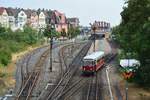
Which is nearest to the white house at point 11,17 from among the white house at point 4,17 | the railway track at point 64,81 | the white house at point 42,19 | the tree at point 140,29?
the white house at point 4,17

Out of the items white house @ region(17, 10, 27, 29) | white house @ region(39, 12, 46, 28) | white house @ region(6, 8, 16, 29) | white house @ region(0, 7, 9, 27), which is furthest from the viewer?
white house @ region(39, 12, 46, 28)

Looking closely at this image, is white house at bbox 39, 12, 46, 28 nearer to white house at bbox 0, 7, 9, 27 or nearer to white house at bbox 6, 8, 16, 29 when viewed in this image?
white house at bbox 6, 8, 16, 29

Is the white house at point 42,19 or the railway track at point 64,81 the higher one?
the white house at point 42,19

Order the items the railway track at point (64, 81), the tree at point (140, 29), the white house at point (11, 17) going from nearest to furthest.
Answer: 1. the tree at point (140, 29)
2. the railway track at point (64, 81)
3. the white house at point (11, 17)

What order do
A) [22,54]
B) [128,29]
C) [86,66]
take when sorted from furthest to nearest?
[22,54]
[86,66]
[128,29]

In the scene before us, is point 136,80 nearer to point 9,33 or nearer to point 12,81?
point 12,81

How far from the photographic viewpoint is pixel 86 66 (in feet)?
208

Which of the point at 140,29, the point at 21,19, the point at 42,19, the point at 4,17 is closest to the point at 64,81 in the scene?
the point at 140,29

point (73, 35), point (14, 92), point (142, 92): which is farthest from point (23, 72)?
point (73, 35)

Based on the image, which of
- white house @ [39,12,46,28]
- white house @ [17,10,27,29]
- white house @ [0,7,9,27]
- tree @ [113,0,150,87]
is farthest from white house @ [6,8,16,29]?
tree @ [113,0,150,87]

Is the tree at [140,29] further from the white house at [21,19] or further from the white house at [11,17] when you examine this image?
the white house at [21,19]

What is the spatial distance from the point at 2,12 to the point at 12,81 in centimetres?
10021

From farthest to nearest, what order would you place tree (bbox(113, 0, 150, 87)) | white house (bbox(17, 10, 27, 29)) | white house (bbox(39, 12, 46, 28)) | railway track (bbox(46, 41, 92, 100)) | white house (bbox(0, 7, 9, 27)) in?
1. white house (bbox(39, 12, 46, 28))
2. white house (bbox(17, 10, 27, 29))
3. white house (bbox(0, 7, 9, 27))
4. railway track (bbox(46, 41, 92, 100))
5. tree (bbox(113, 0, 150, 87))

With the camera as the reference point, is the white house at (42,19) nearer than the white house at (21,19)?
No
